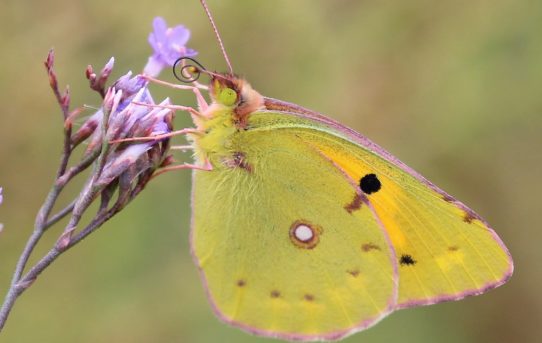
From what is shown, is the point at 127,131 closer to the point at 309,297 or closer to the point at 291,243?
the point at 291,243

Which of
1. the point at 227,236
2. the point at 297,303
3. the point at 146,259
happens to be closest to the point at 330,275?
the point at 297,303

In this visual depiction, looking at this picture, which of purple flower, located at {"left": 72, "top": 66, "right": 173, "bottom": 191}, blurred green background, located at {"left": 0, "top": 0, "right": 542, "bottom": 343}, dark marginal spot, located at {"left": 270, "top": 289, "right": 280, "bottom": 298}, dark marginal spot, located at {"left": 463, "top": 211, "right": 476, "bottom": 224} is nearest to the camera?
purple flower, located at {"left": 72, "top": 66, "right": 173, "bottom": 191}

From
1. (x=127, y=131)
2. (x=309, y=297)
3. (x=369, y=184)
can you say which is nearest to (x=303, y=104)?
(x=369, y=184)

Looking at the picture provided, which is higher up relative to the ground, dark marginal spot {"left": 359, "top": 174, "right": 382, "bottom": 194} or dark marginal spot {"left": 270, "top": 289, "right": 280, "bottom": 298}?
dark marginal spot {"left": 359, "top": 174, "right": 382, "bottom": 194}

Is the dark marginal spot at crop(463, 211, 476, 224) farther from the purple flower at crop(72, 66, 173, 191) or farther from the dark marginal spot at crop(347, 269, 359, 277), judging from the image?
the purple flower at crop(72, 66, 173, 191)

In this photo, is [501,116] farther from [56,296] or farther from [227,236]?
[56,296]

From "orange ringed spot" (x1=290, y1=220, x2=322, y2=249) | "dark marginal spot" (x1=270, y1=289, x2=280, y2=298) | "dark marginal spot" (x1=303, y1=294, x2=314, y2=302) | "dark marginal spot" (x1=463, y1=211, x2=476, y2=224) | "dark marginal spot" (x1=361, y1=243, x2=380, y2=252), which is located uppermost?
"dark marginal spot" (x1=463, y1=211, x2=476, y2=224)

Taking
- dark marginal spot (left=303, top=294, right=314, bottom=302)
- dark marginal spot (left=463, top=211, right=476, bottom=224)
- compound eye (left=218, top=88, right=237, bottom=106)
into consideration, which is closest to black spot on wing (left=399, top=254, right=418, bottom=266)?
dark marginal spot (left=463, top=211, right=476, bottom=224)
